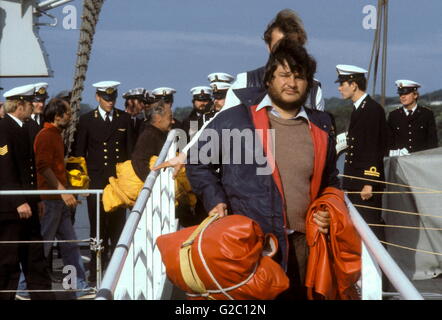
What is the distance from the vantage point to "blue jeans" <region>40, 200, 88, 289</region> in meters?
7.86

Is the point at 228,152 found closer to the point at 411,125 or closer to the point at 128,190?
the point at 128,190

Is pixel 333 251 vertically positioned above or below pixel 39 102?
below

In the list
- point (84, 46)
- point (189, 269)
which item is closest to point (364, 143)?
point (189, 269)

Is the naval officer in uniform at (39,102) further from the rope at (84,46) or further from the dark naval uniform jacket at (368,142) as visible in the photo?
the dark naval uniform jacket at (368,142)

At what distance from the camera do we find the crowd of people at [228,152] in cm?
406

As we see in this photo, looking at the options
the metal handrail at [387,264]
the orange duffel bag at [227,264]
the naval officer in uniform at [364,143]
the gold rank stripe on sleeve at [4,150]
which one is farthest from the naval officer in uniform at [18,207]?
the metal handrail at [387,264]

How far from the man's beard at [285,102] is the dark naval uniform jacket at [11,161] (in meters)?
3.24

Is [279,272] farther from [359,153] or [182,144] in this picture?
[359,153]

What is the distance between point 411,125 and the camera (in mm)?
10805

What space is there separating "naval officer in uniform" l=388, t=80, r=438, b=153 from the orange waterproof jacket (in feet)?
22.8

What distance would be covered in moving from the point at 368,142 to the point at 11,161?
311cm

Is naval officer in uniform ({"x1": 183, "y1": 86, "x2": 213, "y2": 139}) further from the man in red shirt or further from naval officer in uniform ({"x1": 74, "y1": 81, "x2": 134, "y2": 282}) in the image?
the man in red shirt

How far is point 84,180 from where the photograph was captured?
8.30 metres

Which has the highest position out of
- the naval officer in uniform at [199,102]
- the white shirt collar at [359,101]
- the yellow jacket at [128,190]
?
the white shirt collar at [359,101]
